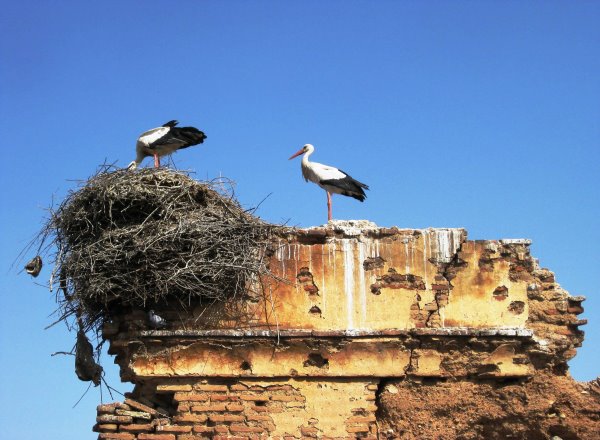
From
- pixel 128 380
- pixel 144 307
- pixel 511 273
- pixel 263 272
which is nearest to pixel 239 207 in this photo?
pixel 263 272

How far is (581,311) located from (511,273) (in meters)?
0.65

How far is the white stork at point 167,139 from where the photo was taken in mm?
10500

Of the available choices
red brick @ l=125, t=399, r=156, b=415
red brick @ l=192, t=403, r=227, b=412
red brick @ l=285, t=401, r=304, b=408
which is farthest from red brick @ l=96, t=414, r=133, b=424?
red brick @ l=285, t=401, r=304, b=408

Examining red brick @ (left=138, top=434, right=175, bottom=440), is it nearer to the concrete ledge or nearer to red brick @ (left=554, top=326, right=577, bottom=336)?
the concrete ledge

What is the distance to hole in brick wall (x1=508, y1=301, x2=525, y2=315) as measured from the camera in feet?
25.5

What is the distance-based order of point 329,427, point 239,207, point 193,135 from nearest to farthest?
point 329,427, point 239,207, point 193,135

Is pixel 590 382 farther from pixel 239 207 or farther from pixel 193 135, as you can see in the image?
pixel 193 135

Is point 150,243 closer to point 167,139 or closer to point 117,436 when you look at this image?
point 117,436

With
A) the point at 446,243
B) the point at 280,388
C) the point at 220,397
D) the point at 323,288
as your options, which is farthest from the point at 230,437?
the point at 446,243

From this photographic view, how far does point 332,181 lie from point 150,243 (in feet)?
10.0

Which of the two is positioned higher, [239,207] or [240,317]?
[239,207]

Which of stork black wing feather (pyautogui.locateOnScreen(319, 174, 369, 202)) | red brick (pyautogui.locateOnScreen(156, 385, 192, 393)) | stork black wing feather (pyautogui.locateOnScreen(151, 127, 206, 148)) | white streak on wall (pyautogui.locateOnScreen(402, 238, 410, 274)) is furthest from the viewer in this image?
stork black wing feather (pyautogui.locateOnScreen(151, 127, 206, 148))

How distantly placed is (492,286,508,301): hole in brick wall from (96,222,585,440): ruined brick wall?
0.04 feet

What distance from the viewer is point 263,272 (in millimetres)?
7766
